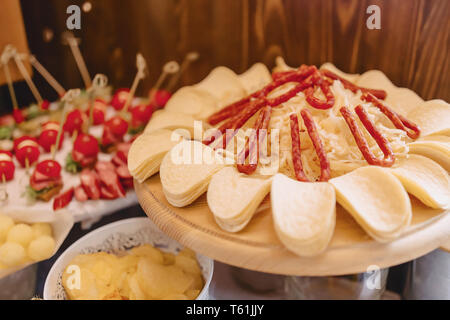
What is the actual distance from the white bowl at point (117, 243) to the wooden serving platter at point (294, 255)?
276 mm

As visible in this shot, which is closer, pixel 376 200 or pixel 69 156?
pixel 376 200

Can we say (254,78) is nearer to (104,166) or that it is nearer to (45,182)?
(104,166)

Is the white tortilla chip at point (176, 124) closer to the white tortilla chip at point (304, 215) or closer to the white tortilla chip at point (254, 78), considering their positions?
the white tortilla chip at point (254, 78)

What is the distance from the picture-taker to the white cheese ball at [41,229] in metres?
1.51

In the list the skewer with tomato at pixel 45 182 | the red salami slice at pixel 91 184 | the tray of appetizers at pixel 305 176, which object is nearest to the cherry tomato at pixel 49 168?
the skewer with tomato at pixel 45 182

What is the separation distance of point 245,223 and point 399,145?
582mm

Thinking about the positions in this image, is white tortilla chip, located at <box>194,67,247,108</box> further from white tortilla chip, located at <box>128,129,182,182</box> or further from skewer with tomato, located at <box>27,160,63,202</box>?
skewer with tomato, located at <box>27,160,63,202</box>

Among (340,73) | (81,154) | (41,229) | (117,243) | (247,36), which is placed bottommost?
(117,243)

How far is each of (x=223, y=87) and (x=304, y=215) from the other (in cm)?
101

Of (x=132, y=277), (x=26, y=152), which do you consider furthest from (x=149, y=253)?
(x=26, y=152)

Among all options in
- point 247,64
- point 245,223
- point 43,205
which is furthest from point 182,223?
point 247,64

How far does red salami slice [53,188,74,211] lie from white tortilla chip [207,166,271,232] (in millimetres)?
708

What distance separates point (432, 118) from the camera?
1491mm

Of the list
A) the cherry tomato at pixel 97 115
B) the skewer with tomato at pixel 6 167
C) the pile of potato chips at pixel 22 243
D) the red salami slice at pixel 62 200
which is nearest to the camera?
the pile of potato chips at pixel 22 243
